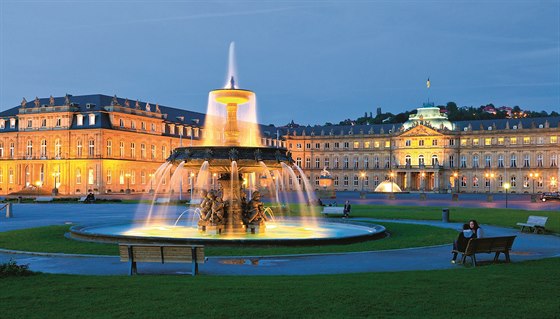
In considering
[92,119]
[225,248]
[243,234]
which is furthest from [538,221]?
[92,119]

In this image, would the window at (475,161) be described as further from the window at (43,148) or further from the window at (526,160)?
the window at (43,148)

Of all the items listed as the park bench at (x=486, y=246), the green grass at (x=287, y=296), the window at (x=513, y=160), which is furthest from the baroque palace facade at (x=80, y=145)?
the green grass at (x=287, y=296)

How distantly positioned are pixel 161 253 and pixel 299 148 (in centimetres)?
13188

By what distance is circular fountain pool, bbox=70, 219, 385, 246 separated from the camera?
2025 cm

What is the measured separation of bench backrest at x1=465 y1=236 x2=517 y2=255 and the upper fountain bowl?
11.8m

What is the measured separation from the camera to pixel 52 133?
3915 inches

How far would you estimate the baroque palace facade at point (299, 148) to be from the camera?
97.4 metres

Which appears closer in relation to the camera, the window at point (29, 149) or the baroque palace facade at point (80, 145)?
the baroque palace facade at point (80, 145)

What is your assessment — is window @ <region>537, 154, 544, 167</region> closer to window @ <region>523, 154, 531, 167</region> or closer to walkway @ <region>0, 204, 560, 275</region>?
window @ <region>523, 154, 531, 167</region>

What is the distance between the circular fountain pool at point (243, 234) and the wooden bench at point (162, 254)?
5120 millimetres

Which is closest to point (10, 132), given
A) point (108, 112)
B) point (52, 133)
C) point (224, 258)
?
point (52, 133)

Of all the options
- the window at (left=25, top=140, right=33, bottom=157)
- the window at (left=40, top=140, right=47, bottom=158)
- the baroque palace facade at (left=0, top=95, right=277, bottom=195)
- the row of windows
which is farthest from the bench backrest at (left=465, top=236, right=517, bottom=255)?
the window at (left=25, top=140, right=33, bottom=157)

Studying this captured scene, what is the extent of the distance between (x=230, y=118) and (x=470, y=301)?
55.3ft

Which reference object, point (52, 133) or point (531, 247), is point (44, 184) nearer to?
point (52, 133)
